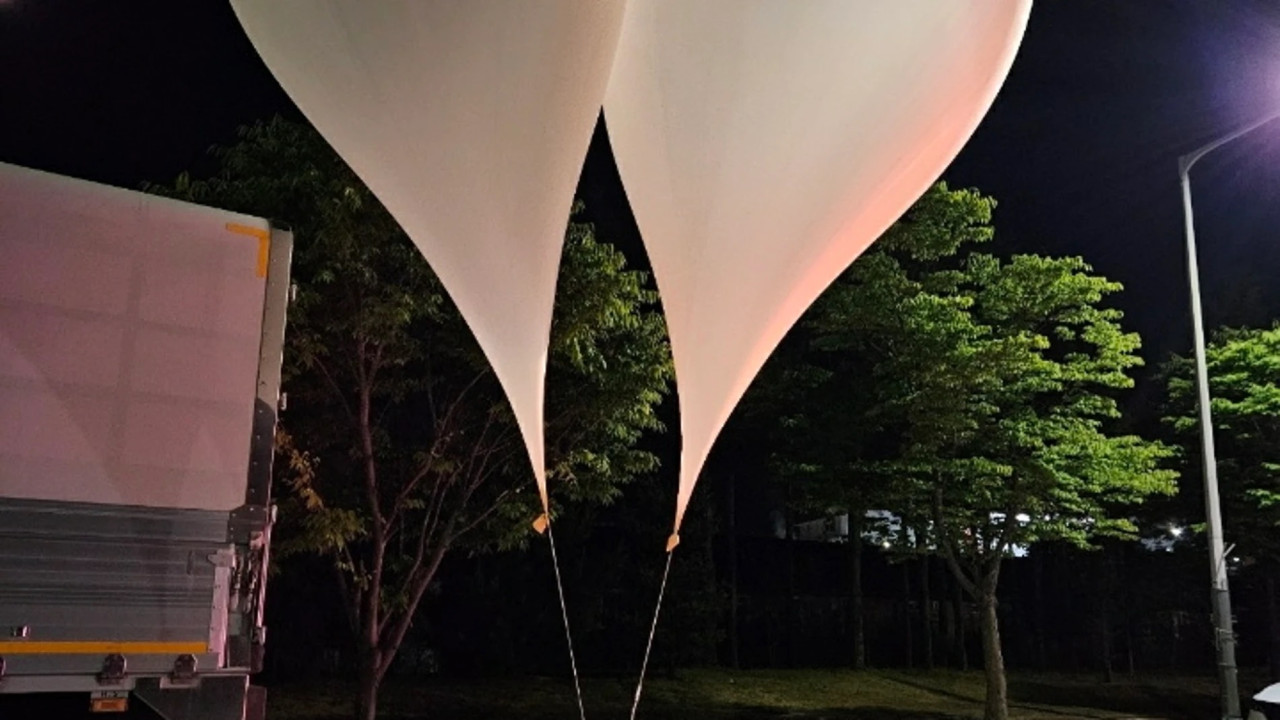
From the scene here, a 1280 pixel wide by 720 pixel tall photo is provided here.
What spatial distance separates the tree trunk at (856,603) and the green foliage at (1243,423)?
266 inches

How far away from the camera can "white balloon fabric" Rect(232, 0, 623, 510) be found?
15.1ft

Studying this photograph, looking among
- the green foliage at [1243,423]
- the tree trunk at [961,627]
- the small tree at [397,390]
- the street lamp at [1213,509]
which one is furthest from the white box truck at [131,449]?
the tree trunk at [961,627]

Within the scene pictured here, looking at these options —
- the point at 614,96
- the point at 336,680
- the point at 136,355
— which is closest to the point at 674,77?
the point at 614,96

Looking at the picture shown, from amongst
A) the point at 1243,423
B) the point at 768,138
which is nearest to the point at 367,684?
the point at 768,138

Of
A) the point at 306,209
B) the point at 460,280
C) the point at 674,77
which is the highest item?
the point at 306,209

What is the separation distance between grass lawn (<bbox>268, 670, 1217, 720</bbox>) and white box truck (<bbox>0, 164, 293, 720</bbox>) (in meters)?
9.75

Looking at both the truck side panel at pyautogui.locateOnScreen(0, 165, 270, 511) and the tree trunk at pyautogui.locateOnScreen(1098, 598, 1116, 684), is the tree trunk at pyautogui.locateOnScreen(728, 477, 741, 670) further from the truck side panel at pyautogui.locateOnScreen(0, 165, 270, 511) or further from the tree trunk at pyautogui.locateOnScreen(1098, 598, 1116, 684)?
the truck side panel at pyautogui.locateOnScreen(0, 165, 270, 511)

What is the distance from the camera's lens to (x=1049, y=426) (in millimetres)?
15586

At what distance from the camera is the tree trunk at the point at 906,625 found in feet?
85.0

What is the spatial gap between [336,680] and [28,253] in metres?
12.7

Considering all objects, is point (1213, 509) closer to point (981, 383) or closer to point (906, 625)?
point (981, 383)

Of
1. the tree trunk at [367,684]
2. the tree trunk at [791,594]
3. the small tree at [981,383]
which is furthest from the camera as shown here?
the tree trunk at [791,594]

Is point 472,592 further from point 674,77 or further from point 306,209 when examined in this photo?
point 674,77

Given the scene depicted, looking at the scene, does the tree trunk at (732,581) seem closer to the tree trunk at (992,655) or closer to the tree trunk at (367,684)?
the tree trunk at (992,655)
